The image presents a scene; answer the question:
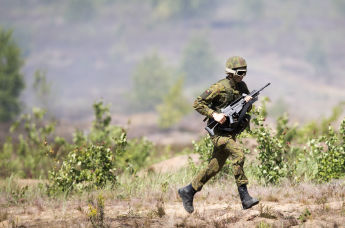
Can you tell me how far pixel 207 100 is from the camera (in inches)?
197

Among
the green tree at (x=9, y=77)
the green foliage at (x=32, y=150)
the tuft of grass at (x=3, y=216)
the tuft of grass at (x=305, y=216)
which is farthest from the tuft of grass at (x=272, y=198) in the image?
the green tree at (x=9, y=77)

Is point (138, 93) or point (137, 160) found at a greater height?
point (138, 93)

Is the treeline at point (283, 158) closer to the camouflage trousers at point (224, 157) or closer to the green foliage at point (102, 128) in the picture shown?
the camouflage trousers at point (224, 157)

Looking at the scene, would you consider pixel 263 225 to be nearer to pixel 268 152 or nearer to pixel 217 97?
pixel 217 97

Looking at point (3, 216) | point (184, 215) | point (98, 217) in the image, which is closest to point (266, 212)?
point (184, 215)

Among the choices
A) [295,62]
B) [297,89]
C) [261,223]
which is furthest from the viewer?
[295,62]

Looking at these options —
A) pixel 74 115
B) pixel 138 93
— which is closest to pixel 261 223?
pixel 138 93

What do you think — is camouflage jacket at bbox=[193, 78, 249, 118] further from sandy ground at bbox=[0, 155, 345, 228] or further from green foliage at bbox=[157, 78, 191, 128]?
green foliage at bbox=[157, 78, 191, 128]

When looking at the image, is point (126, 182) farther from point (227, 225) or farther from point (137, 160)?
point (137, 160)

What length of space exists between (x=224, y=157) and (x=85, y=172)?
2607 mm

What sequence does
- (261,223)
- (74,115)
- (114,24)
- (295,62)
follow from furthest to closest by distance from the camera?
(114,24) → (295,62) → (74,115) → (261,223)

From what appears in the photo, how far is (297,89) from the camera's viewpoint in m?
77.4

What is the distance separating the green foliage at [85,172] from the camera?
262 inches

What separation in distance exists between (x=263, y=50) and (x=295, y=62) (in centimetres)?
1186
